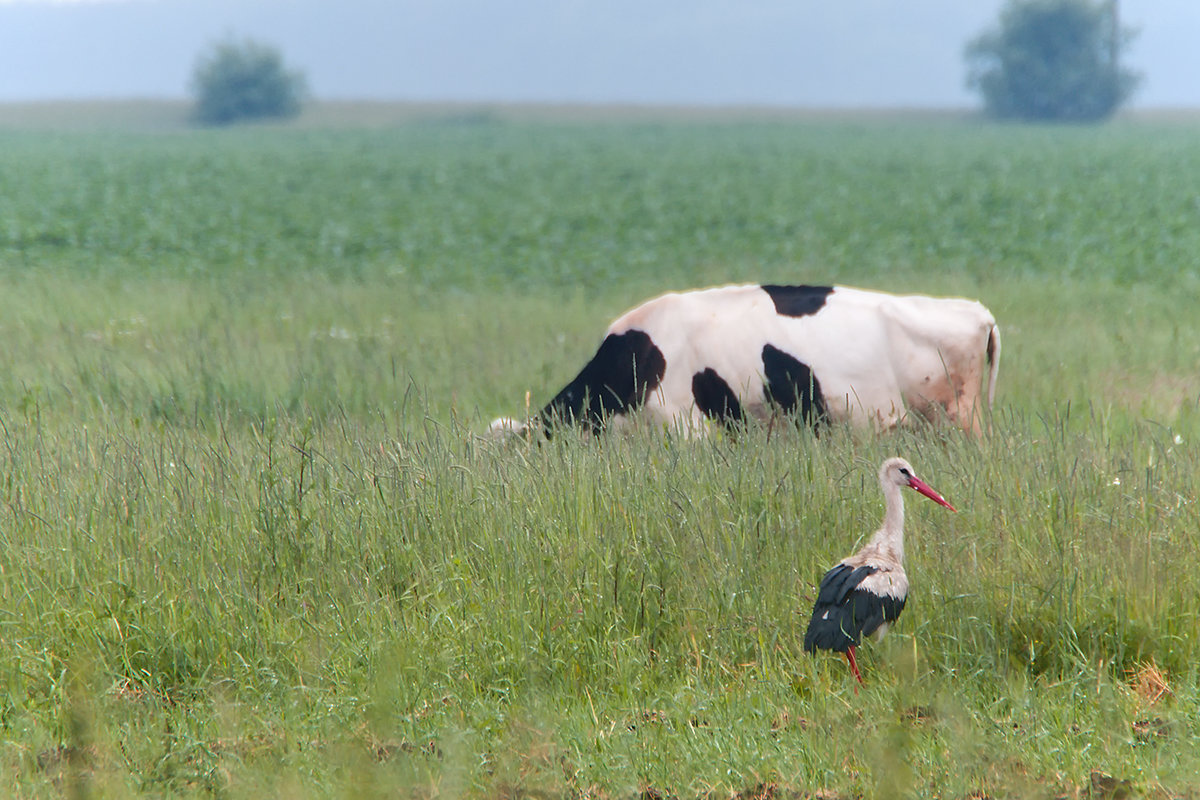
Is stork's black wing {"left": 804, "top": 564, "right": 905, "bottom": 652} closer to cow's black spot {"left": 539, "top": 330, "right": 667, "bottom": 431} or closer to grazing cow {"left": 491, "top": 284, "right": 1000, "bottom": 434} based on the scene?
grazing cow {"left": 491, "top": 284, "right": 1000, "bottom": 434}

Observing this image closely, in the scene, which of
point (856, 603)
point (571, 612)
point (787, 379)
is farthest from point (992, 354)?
point (571, 612)

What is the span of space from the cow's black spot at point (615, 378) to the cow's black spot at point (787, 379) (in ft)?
2.16

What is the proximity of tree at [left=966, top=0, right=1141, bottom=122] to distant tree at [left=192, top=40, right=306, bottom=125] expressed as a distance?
252 feet

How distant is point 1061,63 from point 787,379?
11293 centimetres

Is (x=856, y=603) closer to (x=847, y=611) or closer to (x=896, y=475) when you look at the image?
(x=847, y=611)

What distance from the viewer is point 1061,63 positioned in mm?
105438

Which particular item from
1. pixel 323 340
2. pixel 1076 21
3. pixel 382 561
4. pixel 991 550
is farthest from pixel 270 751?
pixel 1076 21

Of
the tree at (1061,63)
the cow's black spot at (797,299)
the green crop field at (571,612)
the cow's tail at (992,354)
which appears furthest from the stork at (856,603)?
the tree at (1061,63)

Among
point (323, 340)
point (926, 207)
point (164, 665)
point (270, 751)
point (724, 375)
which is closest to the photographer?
point (270, 751)

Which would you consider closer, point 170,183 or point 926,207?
point 926,207

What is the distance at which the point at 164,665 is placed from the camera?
4.14 meters

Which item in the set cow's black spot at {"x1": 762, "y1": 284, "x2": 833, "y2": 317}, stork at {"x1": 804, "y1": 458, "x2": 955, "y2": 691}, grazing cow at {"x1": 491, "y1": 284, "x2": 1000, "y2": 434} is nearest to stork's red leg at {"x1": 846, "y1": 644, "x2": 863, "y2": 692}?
stork at {"x1": 804, "y1": 458, "x2": 955, "y2": 691}

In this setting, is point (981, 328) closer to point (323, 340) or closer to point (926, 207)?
point (323, 340)

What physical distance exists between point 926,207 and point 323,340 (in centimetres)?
2188
